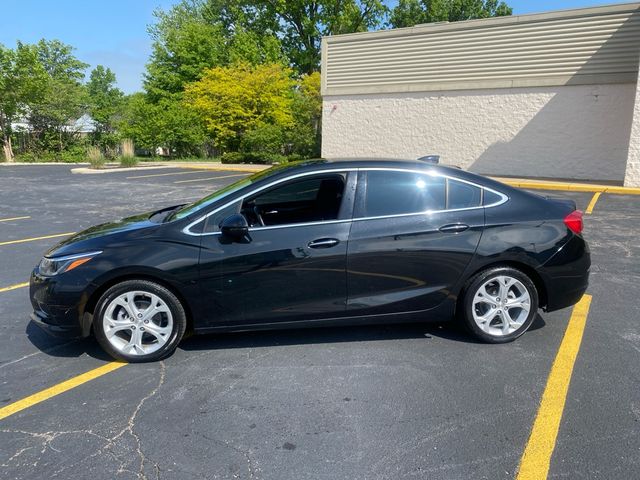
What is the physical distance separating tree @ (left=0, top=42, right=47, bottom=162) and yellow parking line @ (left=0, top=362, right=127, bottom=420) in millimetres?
33180

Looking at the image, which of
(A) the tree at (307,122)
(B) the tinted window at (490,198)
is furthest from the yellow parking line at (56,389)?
(A) the tree at (307,122)

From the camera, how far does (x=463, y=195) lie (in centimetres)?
399

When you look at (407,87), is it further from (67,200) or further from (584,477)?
(584,477)

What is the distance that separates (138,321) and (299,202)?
1.86m

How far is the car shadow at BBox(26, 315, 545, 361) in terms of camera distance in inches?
157

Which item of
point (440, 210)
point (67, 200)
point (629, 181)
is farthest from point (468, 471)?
point (629, 181)

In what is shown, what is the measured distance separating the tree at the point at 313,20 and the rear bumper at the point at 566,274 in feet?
137

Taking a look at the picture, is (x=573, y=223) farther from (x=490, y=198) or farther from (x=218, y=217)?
(x=218, y=217)

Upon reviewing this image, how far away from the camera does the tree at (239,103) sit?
88.1 feet

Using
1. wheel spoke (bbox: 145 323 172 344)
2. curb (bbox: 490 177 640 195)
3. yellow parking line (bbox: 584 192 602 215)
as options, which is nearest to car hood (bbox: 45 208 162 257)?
wheel spoke (bbox: 145 323 172 344)

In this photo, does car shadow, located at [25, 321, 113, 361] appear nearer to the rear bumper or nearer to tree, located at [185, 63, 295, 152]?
the rear bumper

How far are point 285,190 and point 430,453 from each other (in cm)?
250

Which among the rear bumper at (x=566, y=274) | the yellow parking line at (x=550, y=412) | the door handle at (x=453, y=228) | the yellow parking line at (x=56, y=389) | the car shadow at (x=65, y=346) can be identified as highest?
the door handle at (x=453, y=228)

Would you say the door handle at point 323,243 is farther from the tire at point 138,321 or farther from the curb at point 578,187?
the curb at point 578,187
